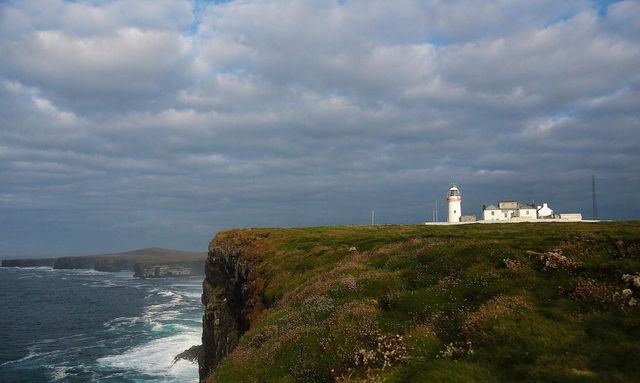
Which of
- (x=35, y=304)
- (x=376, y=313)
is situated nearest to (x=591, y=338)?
(x=376, y=313)

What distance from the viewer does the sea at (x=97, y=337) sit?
6378cm

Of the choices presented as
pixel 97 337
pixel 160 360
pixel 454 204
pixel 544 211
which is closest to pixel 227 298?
pixel 160 360

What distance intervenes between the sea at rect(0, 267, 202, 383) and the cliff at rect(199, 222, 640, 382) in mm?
51491

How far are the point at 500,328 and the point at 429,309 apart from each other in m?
3.80

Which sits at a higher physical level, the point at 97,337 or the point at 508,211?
the point at 508,211

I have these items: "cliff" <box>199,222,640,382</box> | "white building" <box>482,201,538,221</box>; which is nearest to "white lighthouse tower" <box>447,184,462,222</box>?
"white building" <box>482,201,538,221</box>

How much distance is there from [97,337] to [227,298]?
55101 mm

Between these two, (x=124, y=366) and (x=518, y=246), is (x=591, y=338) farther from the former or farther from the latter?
(x=124, y=366)

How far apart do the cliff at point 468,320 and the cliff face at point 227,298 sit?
61.9 ft

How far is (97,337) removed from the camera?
89.4m

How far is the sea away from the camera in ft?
209

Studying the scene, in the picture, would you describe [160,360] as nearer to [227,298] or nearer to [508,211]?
[227,298]

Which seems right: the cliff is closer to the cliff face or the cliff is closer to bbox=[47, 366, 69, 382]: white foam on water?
the cliff face

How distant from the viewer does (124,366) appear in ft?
219
